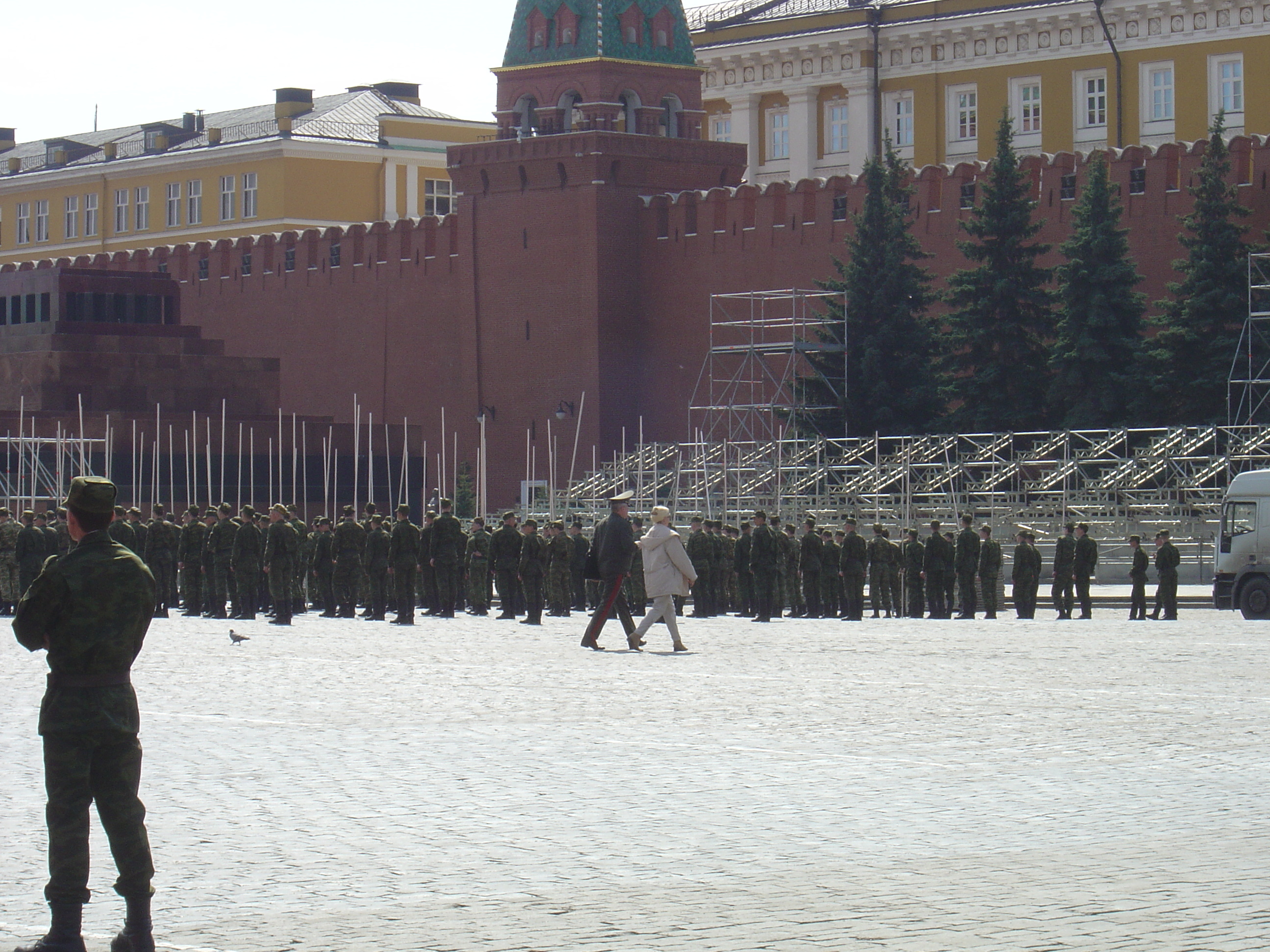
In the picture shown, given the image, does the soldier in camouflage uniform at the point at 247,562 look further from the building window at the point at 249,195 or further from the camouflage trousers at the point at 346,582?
the building window at the point at 249,195

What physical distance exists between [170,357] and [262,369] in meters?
1.98

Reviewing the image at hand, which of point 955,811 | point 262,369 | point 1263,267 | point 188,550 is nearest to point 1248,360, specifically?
point 1263,267

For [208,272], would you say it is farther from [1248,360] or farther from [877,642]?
[877,642]

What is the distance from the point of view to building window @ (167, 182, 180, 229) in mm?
61594

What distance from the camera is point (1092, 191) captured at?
34.4m

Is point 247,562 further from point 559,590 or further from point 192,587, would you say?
point 559,590

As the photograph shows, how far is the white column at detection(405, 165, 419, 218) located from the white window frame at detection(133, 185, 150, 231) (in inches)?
283

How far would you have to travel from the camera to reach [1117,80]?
46.4 meters

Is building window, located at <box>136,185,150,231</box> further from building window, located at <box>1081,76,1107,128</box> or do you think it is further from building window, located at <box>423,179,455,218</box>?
building window, located at <box>1081,76,1107,128</box>

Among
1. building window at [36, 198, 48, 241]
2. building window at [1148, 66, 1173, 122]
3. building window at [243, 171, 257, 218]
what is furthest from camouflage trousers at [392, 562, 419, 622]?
building window at [36, 198, 48, 241]

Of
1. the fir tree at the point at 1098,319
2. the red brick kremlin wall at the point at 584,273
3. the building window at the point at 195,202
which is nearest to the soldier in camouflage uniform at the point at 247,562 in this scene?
the fir tree at the point at 1098,319

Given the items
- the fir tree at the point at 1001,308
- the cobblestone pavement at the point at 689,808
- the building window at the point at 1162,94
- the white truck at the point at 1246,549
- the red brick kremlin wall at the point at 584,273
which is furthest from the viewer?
the building window at the point at 1162,94

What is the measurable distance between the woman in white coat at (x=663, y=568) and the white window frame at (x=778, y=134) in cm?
3532

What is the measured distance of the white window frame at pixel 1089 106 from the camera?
46.7m
